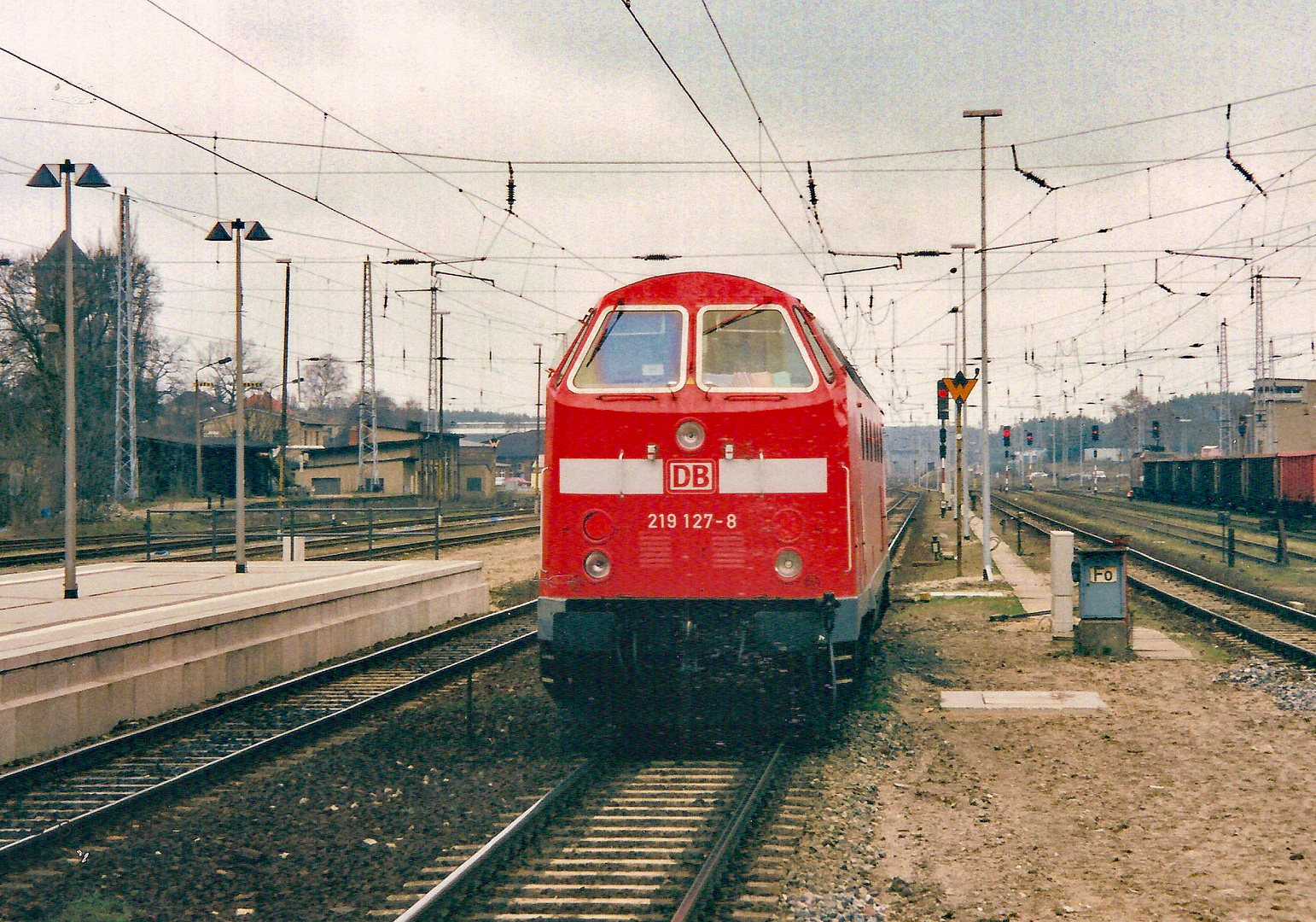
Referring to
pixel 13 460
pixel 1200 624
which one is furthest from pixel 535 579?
pixel 13 460

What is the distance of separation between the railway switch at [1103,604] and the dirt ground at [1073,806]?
45.2 inches

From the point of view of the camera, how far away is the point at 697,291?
870 centimetres

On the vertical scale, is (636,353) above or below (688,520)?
above

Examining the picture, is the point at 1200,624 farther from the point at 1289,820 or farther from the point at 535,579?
the point at 535,579

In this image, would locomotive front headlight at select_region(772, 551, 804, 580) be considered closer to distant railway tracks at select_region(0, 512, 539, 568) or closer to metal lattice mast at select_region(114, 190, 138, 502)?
distant railway tracks at select_region(0, 512, 539, 568)

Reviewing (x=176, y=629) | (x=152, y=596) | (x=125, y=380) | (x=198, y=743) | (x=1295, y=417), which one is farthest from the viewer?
(x=1295, y=417)

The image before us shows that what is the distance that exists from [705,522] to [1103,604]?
6804mm

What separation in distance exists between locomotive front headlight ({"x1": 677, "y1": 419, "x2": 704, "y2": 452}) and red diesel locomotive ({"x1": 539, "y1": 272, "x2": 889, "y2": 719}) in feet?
0.04

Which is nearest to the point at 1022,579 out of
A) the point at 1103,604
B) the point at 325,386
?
the point at 1103,604

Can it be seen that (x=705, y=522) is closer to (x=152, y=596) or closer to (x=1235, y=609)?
(x=152, y=596)

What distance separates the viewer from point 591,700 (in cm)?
867

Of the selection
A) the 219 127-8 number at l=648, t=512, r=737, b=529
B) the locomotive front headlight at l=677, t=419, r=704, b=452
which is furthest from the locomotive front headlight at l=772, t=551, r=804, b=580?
the locomotive front headlight at l=677, t=419, r=704, b=452

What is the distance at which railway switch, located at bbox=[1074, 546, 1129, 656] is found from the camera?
1276 cm

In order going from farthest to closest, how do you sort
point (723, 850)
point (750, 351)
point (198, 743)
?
1. point (198, 743)
2. point (750, 351)
3. point (723, 850)
